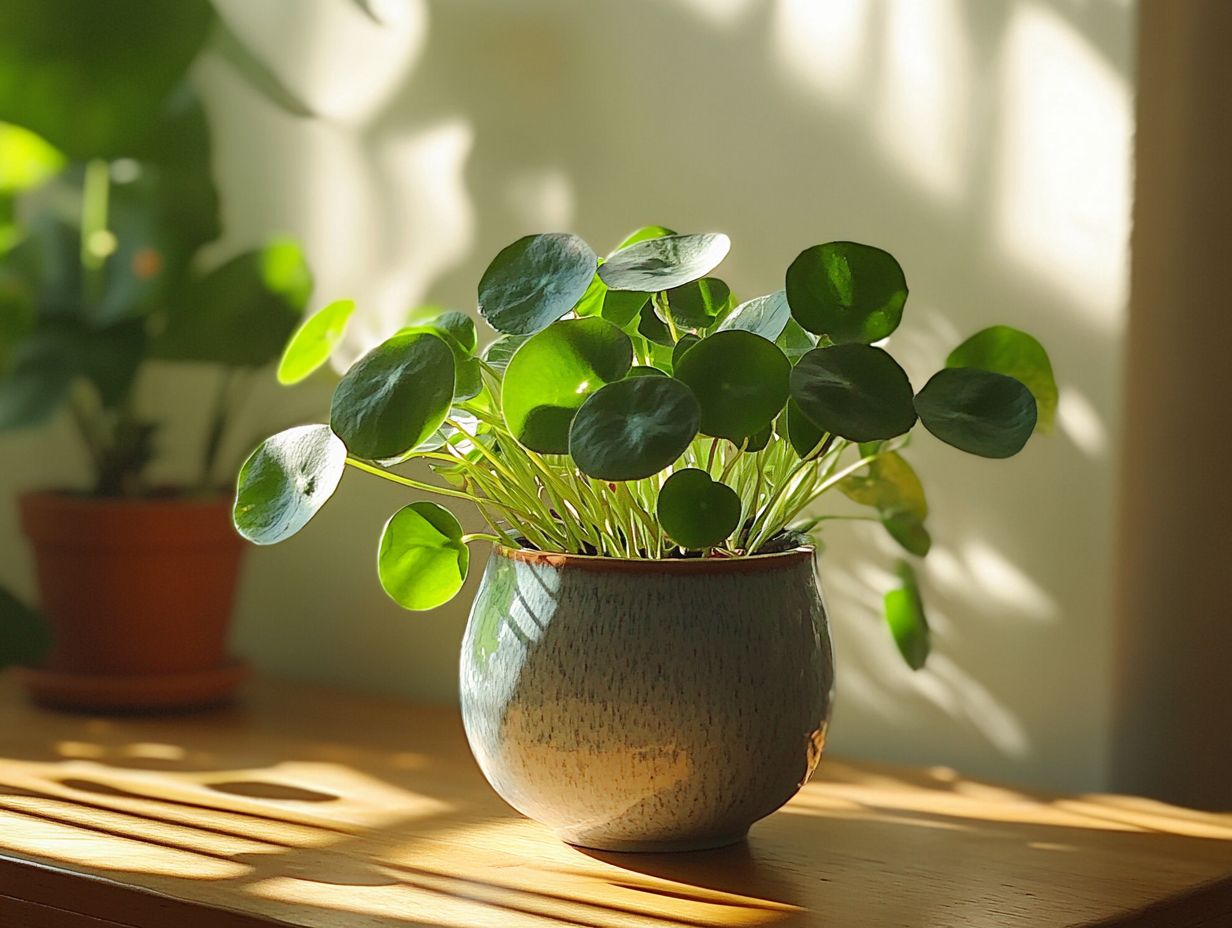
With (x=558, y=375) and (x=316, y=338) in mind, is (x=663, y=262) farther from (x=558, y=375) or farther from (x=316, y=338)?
(x=316, y=338)

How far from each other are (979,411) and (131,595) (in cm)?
85

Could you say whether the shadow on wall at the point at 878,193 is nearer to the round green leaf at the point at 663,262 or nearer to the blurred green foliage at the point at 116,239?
the blurred green foliage at the point at 116,239

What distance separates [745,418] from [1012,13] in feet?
1.63

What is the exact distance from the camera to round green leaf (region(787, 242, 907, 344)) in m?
0.87

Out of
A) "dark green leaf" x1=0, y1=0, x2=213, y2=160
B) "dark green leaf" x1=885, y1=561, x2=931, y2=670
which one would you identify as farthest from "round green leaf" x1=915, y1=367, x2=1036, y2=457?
"dark green leaf" x1=0, y1=0, x2=213, y2=160

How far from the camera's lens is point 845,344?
0.84 meters

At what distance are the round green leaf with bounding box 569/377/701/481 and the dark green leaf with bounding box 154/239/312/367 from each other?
696 millimetres

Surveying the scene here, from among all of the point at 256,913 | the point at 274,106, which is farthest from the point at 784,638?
the point at 274,106

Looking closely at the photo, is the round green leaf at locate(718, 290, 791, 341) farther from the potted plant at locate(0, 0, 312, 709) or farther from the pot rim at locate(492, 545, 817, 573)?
the potted plant at locate(0, 0, 312, 709)

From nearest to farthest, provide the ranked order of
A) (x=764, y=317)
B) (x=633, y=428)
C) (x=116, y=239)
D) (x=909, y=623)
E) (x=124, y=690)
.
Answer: (x=633, y=428) < (x=764, y=317) < (x=909, y=623) < (x=124, y=690) < (x=116, y=239)

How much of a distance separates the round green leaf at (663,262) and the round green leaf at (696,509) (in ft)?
0.34

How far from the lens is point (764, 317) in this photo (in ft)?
2.96

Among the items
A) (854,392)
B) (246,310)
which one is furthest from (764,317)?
(246,310)

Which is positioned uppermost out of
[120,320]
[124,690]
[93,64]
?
[93,64]
